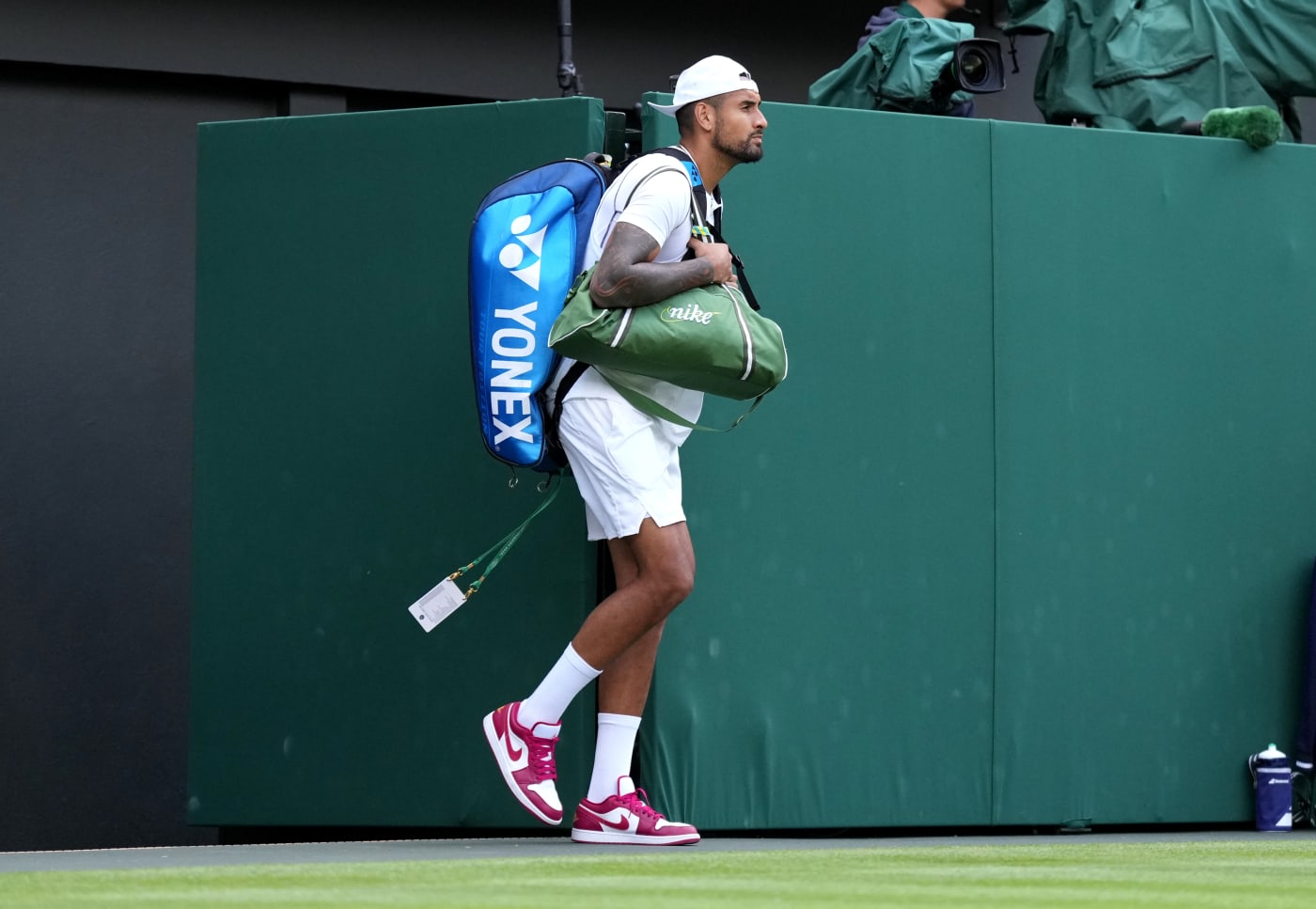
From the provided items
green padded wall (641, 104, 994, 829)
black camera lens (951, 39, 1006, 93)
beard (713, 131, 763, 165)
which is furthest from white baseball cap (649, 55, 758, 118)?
black camera lens (951, 39, 1006, 93)

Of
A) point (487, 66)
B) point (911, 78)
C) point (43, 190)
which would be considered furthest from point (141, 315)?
point (911, 78)

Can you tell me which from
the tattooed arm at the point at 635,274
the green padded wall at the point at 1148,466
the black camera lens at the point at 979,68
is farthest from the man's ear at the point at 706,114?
the black camera lens at the point at 979,68

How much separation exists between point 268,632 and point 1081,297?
2908mm

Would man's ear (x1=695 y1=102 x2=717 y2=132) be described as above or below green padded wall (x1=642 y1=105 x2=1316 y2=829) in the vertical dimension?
above

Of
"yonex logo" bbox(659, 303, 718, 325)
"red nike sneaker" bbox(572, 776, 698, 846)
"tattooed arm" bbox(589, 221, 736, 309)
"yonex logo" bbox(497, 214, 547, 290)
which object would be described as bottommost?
"red nike sneaker" bbox(572, 776, 698, 846)

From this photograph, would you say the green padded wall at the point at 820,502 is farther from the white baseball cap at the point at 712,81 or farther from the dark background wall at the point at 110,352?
the dark background wall at the point at 110,352

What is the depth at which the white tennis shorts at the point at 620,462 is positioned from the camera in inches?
218

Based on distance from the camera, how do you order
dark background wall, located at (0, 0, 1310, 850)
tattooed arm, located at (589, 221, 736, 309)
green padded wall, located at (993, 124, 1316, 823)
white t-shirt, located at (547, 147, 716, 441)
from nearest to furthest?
tattooed arm, located at (589, 221, 736, 309)
white t-shirt, located at (547, 147, 716, 441)
green padded wall, located at (993, 124, 1316, 823)
dark background wall, located at (0, 0, 1310, 850)

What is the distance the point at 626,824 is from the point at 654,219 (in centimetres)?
163

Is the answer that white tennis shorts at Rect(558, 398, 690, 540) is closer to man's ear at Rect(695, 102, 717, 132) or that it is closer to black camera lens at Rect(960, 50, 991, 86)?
man's ear at Rect(695, 102, 717, 132)

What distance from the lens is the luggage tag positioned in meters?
6.18

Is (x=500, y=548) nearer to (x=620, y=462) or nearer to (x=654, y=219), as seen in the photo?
(x=620, y=462)

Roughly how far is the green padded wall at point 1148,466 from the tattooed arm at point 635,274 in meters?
1.74

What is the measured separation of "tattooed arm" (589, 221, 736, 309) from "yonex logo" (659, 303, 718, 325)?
0.04m
